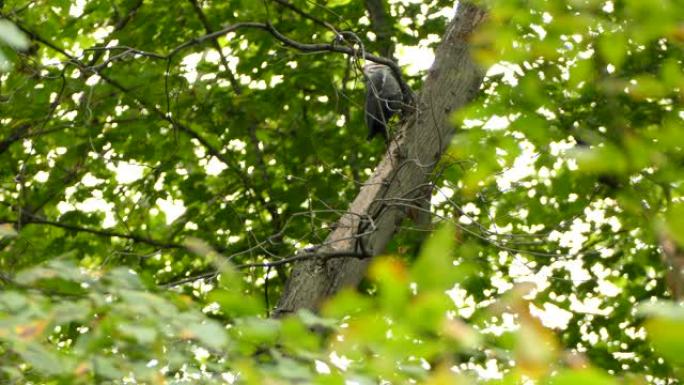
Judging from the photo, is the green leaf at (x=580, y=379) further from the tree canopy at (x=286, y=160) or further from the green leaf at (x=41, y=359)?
the tree canopy at (x=286, y=160)

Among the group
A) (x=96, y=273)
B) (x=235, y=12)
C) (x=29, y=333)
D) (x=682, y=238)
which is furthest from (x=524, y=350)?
(x=235, y=12)

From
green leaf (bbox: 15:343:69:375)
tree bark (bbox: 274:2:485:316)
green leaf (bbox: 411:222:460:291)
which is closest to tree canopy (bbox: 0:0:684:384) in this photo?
tree bark (bbox: 274:2:485:316)

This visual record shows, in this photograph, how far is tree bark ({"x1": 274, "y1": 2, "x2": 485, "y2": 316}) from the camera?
11.4 feet

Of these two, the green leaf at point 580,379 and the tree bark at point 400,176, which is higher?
the tree bark at point 400,176

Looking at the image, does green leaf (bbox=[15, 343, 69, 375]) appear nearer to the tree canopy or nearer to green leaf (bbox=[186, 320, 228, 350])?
green leaf (bbox=[186, 320, 228, 350])

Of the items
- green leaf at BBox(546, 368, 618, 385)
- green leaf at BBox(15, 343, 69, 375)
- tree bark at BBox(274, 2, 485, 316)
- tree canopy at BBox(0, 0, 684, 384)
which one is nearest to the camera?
green leaf at BBox(546, 368, 618, 385)

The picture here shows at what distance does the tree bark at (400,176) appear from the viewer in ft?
11.4

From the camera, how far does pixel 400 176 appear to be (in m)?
3.68

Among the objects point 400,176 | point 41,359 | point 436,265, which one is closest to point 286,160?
point 400,176

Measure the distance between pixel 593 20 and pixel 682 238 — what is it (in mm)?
813

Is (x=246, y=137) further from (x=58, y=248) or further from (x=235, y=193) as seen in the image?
(x=58, y=248)

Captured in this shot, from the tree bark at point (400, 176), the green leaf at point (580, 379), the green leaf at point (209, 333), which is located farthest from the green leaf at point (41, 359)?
the tree bark at point (400, 176)

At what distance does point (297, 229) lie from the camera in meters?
5.10

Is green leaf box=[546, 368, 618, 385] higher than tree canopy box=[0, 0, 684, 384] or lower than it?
lower
